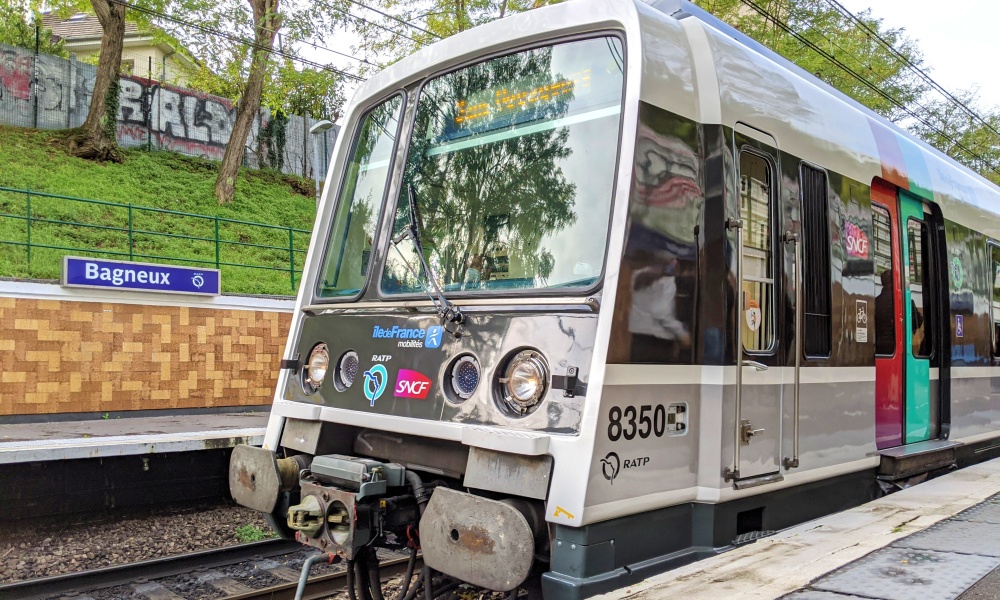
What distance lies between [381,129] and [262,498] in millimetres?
2237

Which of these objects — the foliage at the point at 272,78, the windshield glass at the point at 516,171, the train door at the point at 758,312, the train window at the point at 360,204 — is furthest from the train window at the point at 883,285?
the foliage at the point at 272,78

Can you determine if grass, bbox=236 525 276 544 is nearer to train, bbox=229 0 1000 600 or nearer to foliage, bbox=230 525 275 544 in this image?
foliage, bbox=230 525 275 544

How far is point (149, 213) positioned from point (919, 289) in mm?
15765

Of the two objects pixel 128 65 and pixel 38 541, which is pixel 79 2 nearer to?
pixel 128 65

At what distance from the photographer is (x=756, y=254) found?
430 centimetres

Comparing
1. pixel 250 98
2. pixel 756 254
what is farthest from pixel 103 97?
pixel 756 254

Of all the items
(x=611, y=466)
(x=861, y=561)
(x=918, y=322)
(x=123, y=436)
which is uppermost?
(x=918, y=322)

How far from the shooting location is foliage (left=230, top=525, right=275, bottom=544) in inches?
302

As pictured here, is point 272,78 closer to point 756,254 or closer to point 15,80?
point 15,80

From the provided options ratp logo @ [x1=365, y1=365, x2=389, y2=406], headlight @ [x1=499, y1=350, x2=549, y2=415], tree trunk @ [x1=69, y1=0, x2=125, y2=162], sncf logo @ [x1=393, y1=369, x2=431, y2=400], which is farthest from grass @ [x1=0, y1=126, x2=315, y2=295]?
headlight @ [x1=499, y1=350, x2=549, y2=415]

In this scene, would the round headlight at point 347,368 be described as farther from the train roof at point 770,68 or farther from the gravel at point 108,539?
the gravel at point 108,539

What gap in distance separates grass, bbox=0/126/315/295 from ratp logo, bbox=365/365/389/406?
8.90 m

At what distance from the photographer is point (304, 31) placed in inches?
640

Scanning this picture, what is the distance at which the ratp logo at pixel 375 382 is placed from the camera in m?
4.15
